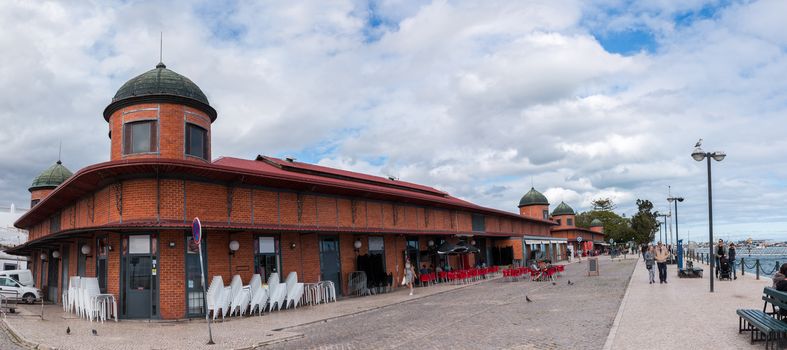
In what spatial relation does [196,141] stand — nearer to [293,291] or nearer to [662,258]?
[293,291]

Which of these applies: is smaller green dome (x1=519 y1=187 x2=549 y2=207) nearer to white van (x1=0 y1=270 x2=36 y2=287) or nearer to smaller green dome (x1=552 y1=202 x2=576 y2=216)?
smaller green dome (x1=552 y1=202 x2=576 y2=216)

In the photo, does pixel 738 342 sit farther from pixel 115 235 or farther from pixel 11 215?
pixel 11 215

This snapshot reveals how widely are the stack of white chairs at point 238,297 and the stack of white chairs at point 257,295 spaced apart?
0.53ft

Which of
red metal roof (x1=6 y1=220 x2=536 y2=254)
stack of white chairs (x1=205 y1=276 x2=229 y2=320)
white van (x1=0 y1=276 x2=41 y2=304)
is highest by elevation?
red metal roof (x1=6 y1=220 x2=536 y2=254)

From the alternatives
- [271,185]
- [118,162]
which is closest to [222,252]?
[271,185]

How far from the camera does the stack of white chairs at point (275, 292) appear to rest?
18.4 meters

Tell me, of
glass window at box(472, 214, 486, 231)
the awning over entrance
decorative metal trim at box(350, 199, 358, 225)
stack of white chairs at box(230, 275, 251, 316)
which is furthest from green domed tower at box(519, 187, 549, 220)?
stack of white chairs at box(230, 275, 251, 316)

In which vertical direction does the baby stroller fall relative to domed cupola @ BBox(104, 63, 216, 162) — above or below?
below

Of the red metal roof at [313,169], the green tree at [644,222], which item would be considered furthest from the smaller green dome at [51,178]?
the green tree at [644,222]

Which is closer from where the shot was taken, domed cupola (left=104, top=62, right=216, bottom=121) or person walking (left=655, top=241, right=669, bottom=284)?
domed cupola (left=104, top=62, right=216, bottom=121)

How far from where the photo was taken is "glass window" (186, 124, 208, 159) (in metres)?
20.2

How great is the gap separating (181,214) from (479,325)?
977 centimetres

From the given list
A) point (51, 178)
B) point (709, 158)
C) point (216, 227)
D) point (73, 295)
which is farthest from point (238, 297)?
point (51, 178)

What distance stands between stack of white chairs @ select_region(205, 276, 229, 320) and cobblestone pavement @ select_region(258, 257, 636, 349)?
330cm
